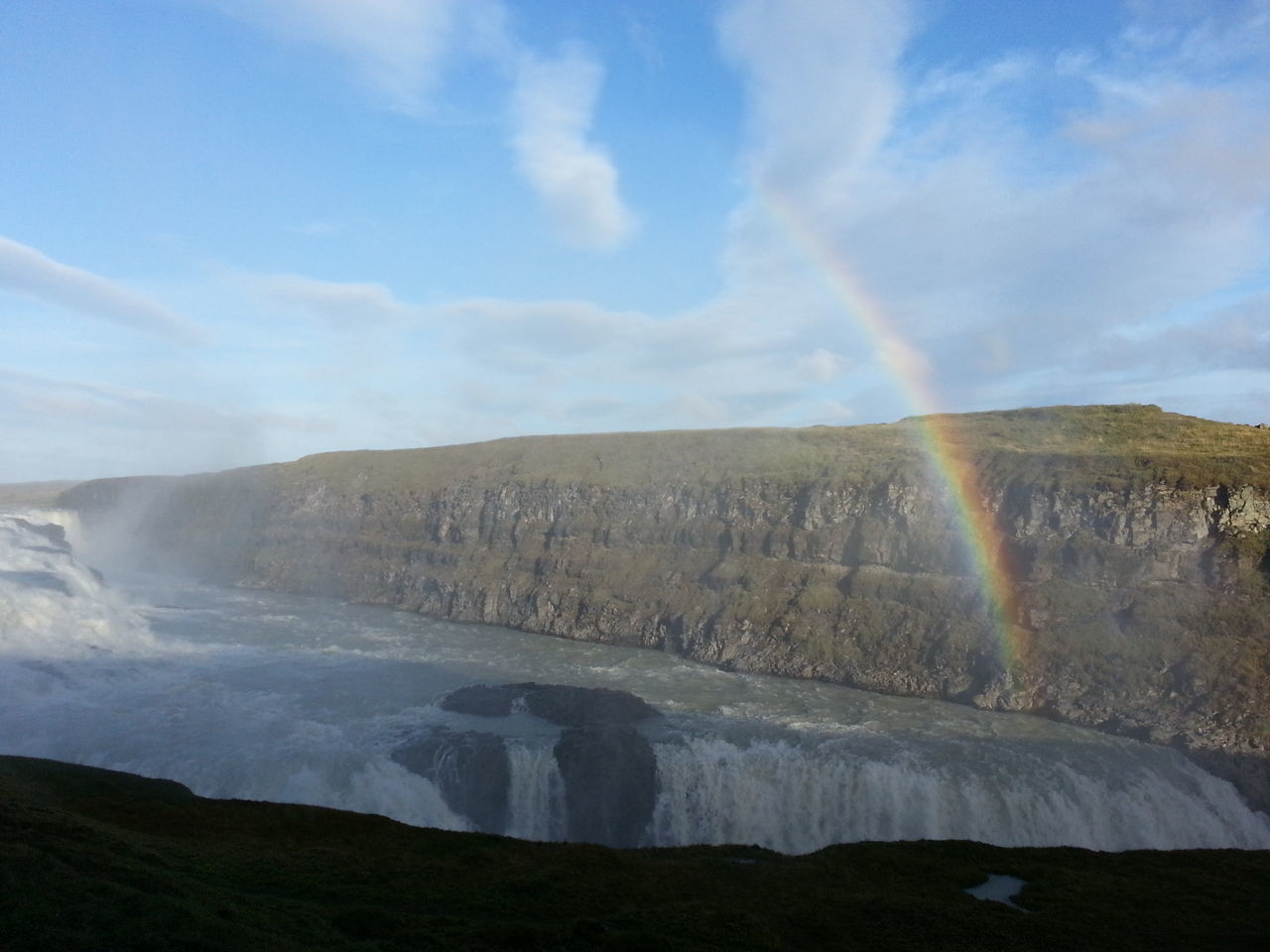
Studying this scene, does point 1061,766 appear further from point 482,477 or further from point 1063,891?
point 482,477

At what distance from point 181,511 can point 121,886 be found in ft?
412

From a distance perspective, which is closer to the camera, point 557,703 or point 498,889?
point 498,889

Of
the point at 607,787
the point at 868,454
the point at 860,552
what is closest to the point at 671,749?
the point at 607,787

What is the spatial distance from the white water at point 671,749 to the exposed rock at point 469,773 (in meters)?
0.62

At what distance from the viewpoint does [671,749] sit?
44.3m

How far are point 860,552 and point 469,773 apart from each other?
44331 mm

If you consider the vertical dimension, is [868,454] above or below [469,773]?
above

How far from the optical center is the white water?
1630 inches

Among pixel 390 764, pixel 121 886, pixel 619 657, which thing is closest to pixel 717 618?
pixel 619 657

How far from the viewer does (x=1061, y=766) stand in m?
45.8

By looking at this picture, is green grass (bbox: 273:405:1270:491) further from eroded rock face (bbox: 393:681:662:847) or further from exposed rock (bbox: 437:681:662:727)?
eroded rock face (bbox: 393:681:662:847)

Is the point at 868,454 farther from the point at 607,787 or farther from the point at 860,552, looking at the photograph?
the point at 607,787

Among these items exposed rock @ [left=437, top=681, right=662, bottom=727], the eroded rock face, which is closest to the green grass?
exposed rock @ [left=437, top=681, right=662, bottom=727]

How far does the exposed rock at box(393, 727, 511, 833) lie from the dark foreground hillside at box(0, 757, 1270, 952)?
25.9 ft
